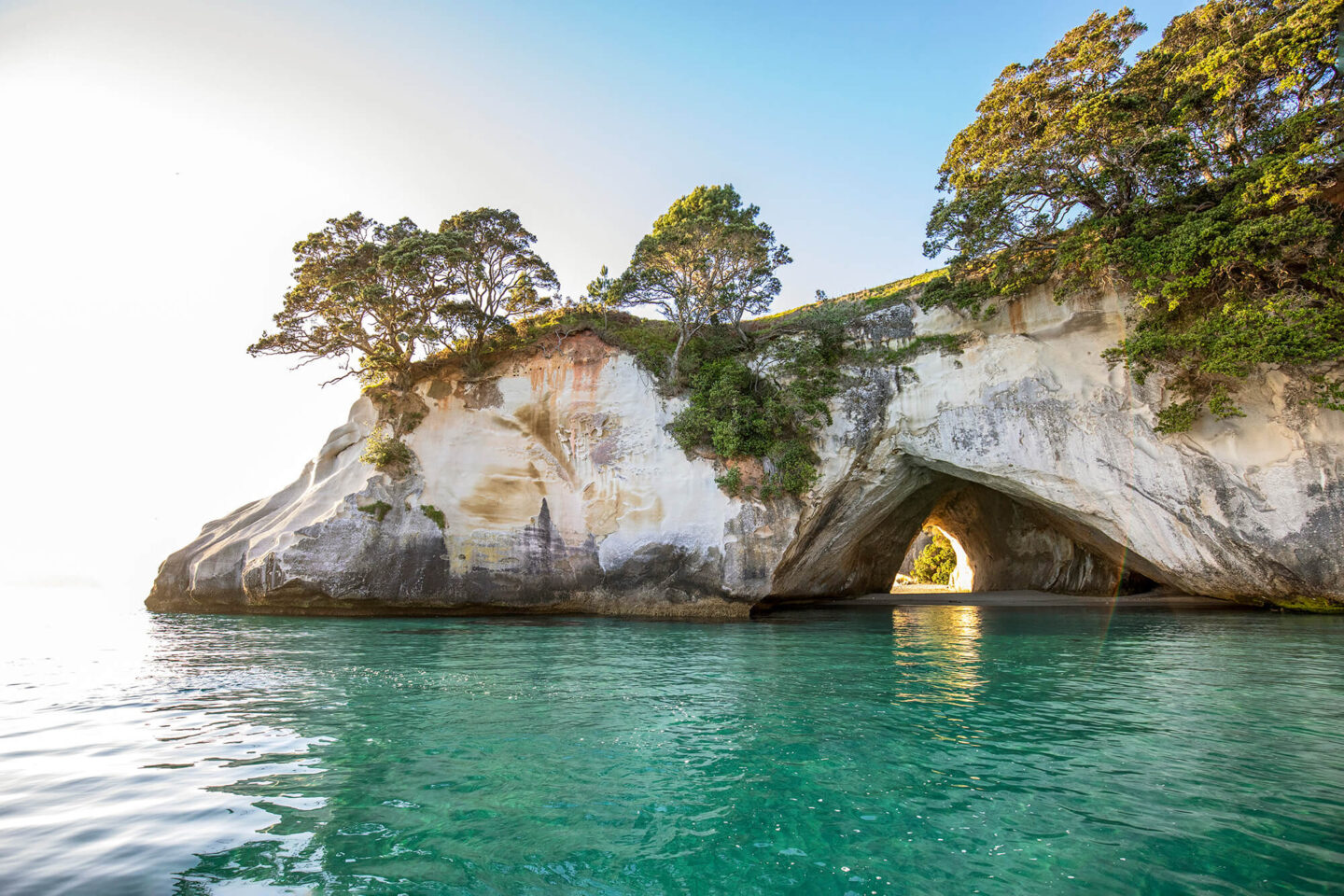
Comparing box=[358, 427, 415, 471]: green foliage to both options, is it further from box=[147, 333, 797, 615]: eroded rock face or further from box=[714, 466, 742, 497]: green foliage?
box=[714, 466, 742, 497]: green foliage

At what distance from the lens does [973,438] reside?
19.5 metres

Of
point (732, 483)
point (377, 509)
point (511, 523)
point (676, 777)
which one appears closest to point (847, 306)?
point (732, 483)

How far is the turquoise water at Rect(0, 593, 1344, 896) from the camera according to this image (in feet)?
10.4

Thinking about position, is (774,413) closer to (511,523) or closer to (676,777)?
(511,523)

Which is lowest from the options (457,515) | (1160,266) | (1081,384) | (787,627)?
(787,627)

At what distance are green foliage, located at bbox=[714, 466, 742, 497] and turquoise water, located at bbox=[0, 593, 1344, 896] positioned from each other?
1058 cm

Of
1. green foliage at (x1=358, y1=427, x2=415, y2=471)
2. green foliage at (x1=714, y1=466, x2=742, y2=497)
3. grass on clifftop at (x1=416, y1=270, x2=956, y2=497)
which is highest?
grass on clifftop at (x1=416, y1=270, x2=956, y2=497)

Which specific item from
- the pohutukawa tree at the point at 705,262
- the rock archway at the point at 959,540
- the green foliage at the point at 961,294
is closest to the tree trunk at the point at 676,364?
the pohutukawa tree at the point at 705,262

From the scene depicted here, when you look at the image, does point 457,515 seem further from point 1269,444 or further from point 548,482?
point 1269,444

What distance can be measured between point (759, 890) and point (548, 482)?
1920cm

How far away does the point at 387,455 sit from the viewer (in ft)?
67.3

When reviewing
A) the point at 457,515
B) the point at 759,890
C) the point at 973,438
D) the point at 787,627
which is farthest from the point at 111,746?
the point at 973,438

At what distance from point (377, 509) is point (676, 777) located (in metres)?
17.9

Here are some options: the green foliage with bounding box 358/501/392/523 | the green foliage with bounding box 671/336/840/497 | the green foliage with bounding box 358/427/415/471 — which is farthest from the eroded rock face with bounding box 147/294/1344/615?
the green foliage with bounding box 671/336/840/497
